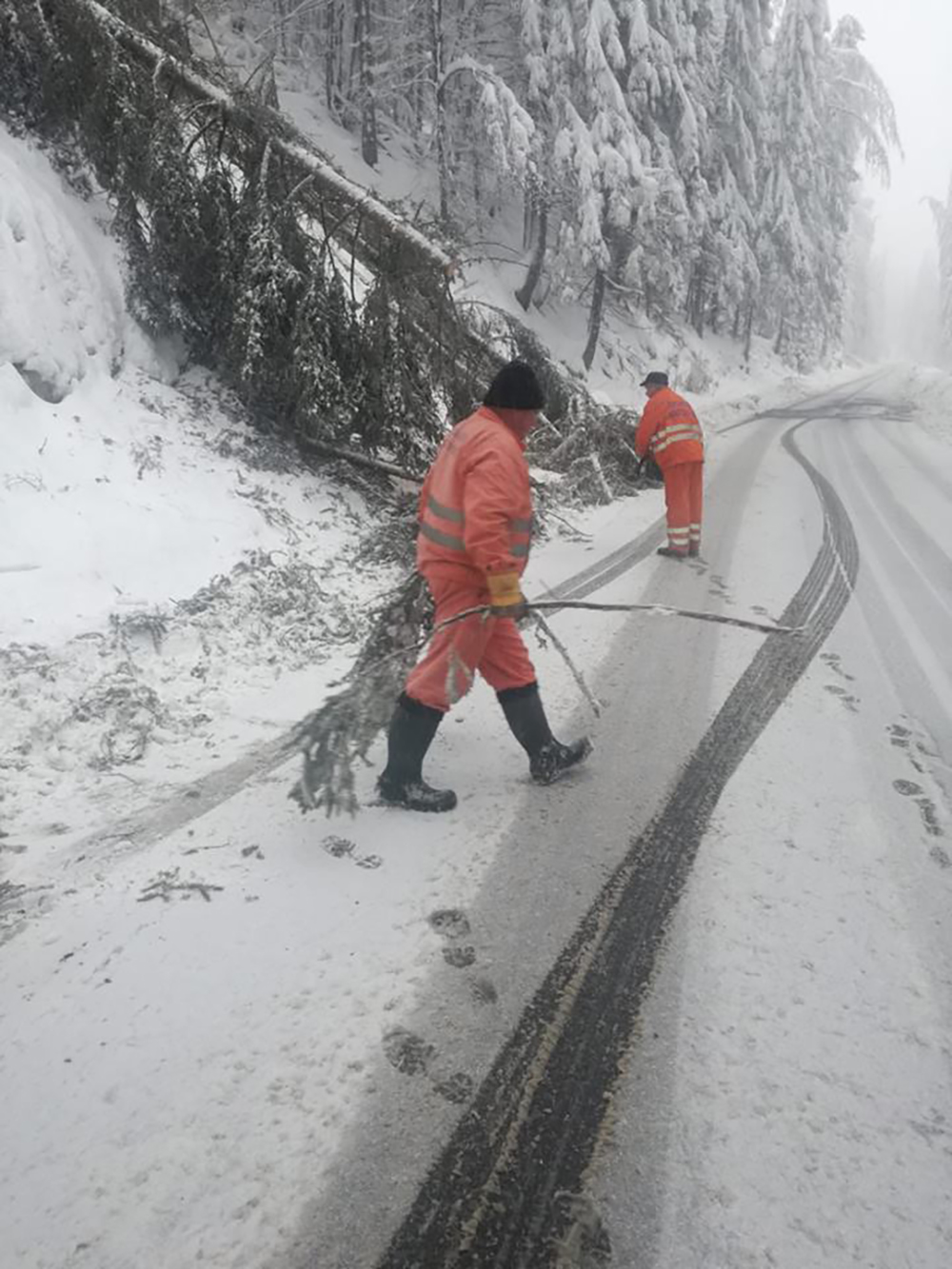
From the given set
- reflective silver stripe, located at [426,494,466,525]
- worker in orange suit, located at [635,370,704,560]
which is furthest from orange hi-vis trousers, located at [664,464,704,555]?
reflective silver stripe, located at [426,494,466,525]

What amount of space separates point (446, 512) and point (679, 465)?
4.74 m

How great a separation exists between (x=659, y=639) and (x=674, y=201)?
1619 cm

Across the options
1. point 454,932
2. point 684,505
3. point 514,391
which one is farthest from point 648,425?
point 454,932

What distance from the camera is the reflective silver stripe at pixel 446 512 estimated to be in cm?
314

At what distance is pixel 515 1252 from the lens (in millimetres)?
1695

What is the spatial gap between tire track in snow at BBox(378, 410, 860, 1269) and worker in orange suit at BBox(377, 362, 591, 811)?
849mm

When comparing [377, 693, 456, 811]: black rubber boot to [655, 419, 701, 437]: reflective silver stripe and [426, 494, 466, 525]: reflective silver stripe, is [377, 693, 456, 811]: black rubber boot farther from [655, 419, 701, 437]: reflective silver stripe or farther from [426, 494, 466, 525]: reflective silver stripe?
[655, 419, 701, 437]: reflective silver stripe

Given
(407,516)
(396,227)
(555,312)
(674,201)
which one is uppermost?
(674,201)

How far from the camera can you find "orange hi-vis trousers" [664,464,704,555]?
727 cm

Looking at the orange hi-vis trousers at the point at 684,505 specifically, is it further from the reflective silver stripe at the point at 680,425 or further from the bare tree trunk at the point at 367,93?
the bare tree trunk at the point at 367,93

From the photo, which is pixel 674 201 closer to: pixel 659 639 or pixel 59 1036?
pixel 659 639

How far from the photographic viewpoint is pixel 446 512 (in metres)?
3.18

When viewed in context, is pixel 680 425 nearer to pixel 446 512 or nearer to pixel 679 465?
pixel 679 465

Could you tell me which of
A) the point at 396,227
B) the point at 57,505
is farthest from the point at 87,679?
the point at 396,227
